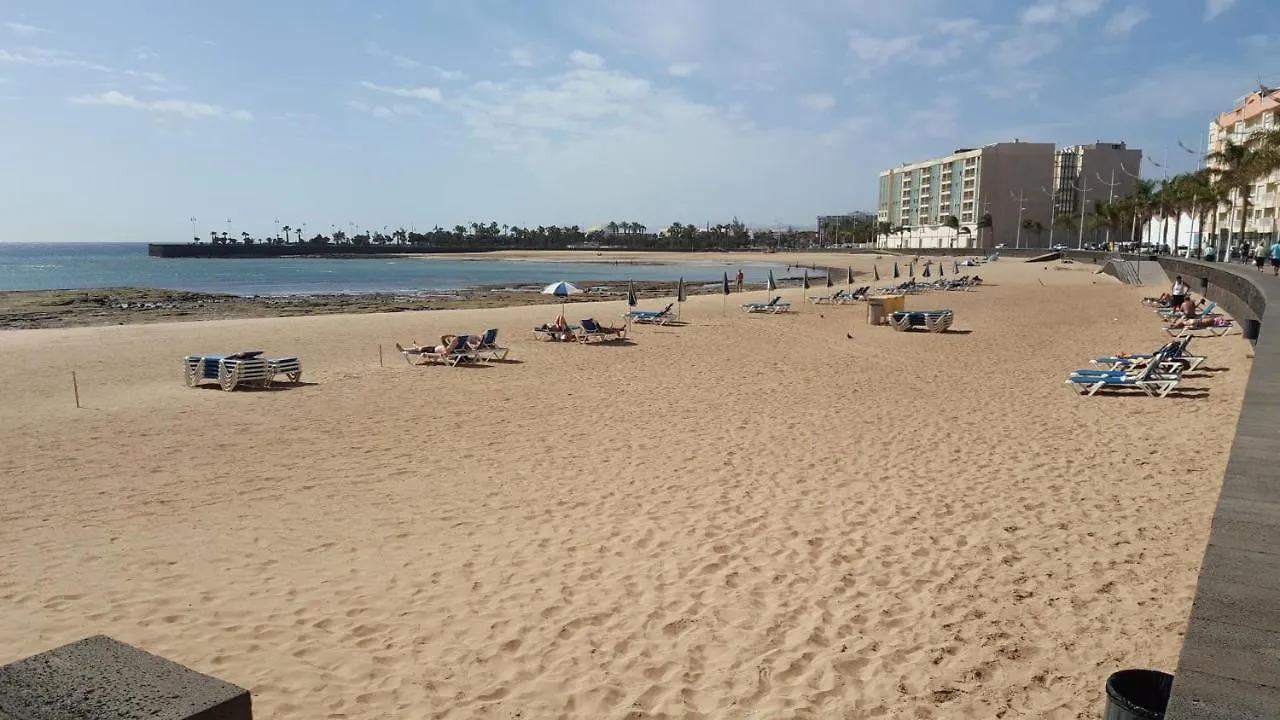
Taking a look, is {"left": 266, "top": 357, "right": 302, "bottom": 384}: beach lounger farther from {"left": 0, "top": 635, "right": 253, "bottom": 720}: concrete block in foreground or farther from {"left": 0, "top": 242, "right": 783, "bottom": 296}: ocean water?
{"left": 0, "top": 242, "right": 783, "bottom": 296}: ocean water

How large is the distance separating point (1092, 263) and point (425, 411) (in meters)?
62.0

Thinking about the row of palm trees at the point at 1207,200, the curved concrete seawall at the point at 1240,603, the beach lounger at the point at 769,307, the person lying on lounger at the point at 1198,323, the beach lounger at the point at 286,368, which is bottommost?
the beach lounger at the point at 286,368

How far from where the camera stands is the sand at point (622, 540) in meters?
4.24

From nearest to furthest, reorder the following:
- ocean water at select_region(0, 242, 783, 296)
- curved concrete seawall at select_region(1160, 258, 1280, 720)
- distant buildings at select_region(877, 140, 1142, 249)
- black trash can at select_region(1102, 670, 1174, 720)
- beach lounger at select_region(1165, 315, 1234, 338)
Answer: curved concrete seawall at select_region(1160, 258, 1280, 720)
black trash can at select_region(1102, 670, 1174, 720)
beach lounger at select_region(1165, 315, 1234, 338)
ocean water at select_region(0, 242, 783, 296)
distant buildings at select_region(877, 140, 1142, 249)

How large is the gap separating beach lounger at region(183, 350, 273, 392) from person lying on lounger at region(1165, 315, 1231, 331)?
19.0 metres

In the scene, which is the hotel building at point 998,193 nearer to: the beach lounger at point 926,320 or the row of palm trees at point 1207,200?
the row of palm trees at point 1207,200

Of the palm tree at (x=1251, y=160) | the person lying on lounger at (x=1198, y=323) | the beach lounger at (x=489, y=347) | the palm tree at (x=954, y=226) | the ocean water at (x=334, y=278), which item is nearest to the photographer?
the beach lounger at (x=489, y=347)

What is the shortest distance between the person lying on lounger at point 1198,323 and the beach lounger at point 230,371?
19040mm

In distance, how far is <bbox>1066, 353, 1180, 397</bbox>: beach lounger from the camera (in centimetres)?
1135

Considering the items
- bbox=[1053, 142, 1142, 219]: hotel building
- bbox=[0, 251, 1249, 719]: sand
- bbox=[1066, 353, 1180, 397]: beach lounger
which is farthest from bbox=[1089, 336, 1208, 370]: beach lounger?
bbox=[1053, 142, 1142, 219]: hotel building

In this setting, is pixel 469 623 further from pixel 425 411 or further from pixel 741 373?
pixel 741 373

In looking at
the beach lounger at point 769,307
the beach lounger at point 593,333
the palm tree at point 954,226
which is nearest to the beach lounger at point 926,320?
the beach lounger at point 769,307

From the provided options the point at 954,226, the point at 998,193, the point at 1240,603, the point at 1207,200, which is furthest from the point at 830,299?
the point at 998,193

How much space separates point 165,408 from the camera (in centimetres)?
1105
